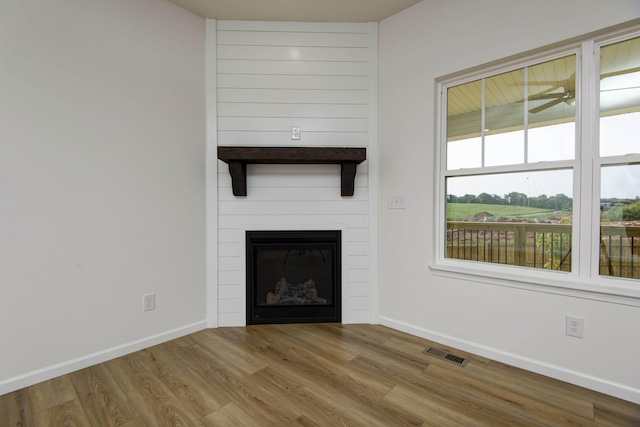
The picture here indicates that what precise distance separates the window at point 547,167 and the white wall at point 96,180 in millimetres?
2125

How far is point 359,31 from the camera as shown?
8.57ft

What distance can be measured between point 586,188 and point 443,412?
1.56 metres

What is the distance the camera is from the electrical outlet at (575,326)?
177 cm

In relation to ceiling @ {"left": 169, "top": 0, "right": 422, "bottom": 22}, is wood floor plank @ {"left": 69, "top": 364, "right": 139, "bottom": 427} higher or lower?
lower

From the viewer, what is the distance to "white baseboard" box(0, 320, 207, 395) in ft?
5.69

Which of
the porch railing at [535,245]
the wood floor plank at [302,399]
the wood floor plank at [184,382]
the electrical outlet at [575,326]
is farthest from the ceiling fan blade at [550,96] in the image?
the wood floor plank at [184,382]

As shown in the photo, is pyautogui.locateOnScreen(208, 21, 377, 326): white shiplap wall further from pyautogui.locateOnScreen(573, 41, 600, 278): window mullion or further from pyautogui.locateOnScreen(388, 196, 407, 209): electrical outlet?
pyautogui.locateOnScreen(573, 41, 600, 278): window mullion

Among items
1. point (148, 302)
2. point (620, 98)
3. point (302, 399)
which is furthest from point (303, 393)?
point (620, 98)

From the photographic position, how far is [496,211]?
2174 millimetres

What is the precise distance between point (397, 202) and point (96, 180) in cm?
227

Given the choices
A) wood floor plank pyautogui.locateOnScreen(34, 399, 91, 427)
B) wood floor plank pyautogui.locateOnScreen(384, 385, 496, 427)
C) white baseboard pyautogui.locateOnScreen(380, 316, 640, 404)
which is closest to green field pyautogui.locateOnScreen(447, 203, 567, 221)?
white baseboard pyautogui.locateOnScreen(380, 316, 640, 404)

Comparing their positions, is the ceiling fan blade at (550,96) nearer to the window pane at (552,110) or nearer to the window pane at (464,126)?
the window pane at (552,110)

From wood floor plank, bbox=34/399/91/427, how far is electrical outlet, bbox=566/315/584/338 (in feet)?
8.89

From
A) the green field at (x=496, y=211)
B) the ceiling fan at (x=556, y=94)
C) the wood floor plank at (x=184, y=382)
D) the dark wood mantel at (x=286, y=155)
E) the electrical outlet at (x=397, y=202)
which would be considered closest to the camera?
the wood floor plank at (x=184, y=382)
